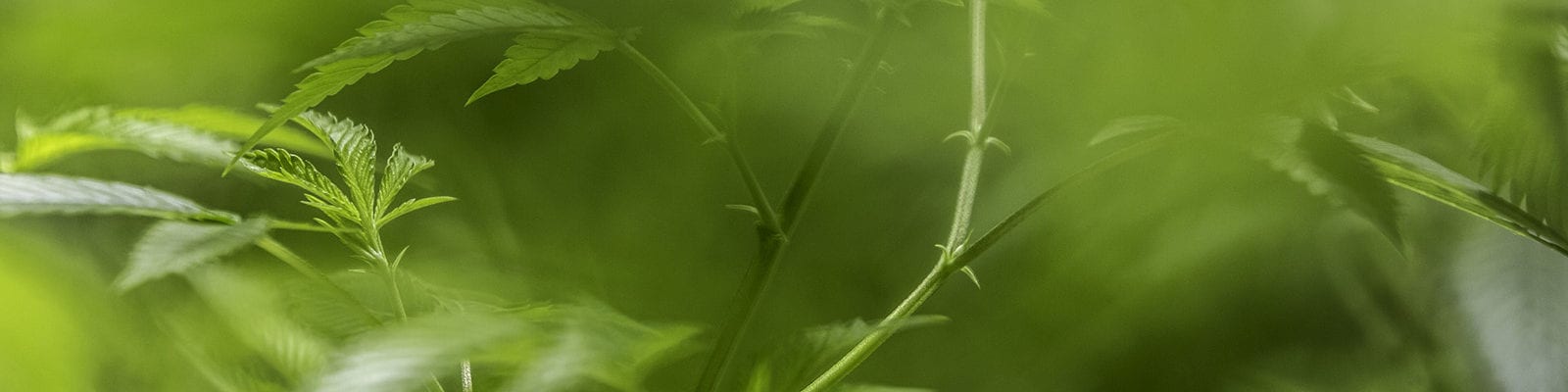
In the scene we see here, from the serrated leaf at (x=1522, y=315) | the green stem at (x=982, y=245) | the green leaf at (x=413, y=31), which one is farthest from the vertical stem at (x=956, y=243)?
the serrated leaf at (x=1522, y=315)

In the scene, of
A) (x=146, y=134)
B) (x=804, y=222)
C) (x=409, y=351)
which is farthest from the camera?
(x=804, y=222)

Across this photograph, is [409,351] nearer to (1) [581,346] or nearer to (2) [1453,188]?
(1) [581,346]

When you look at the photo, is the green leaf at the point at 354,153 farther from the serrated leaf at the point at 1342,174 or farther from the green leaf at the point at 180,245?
the serrated leaf at the point at 1342,174

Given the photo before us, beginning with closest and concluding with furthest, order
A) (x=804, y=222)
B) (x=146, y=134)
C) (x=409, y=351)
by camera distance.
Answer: (x=409, y=351), (x=146, y=134), (x=804, y=222)

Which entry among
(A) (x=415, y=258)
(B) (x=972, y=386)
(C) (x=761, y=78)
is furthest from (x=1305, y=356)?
(A) (x=415, y=258)

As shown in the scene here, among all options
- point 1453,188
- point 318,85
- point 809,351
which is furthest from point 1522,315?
point 318,85

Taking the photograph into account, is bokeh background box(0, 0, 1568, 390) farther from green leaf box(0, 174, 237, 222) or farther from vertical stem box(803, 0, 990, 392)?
green leaf box(0, 174, 237, 222)
